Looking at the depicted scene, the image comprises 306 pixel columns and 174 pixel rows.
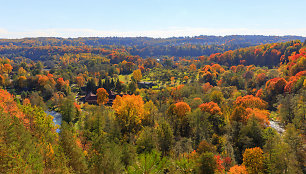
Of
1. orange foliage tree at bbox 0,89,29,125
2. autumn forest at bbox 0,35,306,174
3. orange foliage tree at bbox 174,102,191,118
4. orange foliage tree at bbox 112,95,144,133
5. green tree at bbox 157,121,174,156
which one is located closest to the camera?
autumn forest at bbox 0,35,306,174

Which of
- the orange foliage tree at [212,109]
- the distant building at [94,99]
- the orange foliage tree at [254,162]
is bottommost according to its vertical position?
the distant building at [94,99]

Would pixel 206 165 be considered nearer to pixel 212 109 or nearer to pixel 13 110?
pixel 212 109

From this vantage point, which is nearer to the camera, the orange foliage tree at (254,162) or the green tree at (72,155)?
the green tree at (72,155)

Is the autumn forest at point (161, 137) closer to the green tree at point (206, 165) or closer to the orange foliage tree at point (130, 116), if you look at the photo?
the green tree at point (206, 165)

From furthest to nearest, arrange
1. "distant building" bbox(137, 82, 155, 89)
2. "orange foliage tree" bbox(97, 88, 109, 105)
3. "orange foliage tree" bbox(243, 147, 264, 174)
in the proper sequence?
"distant building" bbox(137, 82, 155, 89)
"orange foliage tree" bbox(97, 88, 109, 105)
"orange foliage tree" bbox(243, 147, 264, 174)

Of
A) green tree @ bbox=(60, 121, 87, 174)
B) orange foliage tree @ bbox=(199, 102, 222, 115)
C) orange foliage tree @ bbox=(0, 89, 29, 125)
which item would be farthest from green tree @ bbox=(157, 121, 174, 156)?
orange foliage tree @ bbox=(0, 89, 29, 125)

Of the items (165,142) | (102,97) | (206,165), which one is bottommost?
(102,97)

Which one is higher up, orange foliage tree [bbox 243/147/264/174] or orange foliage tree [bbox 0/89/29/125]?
orange foliage tree [bbox 0/89/29/125]

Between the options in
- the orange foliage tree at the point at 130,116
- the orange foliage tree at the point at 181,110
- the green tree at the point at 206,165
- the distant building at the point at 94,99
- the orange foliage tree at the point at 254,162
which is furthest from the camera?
the distant building at the point at 94,99

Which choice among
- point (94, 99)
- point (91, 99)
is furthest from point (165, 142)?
point (91, 99)

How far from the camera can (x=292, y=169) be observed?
3775 centimetres

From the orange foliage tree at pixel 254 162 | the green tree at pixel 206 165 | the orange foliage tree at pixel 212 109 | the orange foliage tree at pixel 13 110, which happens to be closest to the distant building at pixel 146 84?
the orange foliage tree at pixel 212 109

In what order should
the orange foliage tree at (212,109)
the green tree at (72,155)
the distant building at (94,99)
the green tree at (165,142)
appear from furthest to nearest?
1. the distant building at (94,99)
2. the orange foliage tree at (212,109)
3. the green tree at (165,142)
4. the green tree at (72,155)

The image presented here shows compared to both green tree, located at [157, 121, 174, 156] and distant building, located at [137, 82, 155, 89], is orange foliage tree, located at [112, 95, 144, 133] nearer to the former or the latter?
green tree, located at [157, 121, 174, 156]
